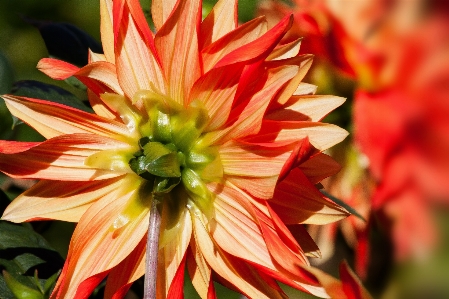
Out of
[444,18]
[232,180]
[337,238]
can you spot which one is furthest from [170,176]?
[444,18]

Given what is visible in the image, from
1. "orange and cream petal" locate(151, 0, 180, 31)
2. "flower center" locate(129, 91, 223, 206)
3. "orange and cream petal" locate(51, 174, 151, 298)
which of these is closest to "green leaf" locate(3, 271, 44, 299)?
"orange and cream petal" locate(51, 174, 151, 298)

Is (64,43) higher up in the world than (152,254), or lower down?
higher up

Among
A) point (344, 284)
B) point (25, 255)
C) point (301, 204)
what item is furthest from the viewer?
point (25, 255)

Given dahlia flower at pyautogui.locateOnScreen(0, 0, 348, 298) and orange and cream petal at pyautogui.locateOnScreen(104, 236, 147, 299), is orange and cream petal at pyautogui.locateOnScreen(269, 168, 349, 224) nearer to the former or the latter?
dahlia flower at pyautogui.locateOnScreen(0, 0, 348, 298)

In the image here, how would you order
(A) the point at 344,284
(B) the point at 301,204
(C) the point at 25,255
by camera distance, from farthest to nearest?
(C) the point at 25,255 → (B) the point at 301,204 → (A) the point at 344,284

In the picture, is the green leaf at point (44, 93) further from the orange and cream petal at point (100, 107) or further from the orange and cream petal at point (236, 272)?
the orange and cream petal at point (236, 272)

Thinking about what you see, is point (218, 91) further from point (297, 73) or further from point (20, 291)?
point (20, 291)

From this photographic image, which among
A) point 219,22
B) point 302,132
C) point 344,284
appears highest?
point 219,22

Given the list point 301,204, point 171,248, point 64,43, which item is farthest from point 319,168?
point 64,43
